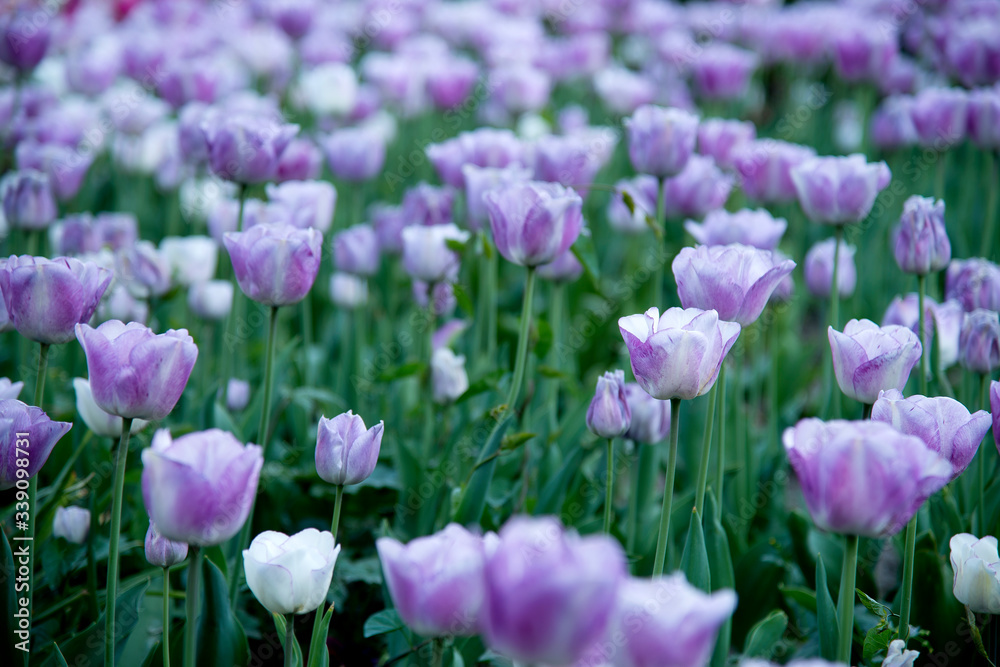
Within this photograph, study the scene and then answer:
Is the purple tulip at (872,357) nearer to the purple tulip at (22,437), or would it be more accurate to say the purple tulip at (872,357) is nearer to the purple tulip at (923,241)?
the purple tulip at (923,241)

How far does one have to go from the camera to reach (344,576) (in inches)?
64.3

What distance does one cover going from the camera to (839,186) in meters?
1.74

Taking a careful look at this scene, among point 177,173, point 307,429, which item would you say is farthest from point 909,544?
point 177,173

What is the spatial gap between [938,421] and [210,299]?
5.78 feet

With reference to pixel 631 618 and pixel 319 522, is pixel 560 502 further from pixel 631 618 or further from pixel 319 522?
pixel 631 618

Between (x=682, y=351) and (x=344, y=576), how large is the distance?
867 mm

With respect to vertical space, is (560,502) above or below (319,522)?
above

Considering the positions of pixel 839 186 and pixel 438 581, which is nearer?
pixel 438 581

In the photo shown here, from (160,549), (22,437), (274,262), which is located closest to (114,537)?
(160,549)

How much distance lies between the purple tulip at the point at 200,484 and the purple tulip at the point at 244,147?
97cm

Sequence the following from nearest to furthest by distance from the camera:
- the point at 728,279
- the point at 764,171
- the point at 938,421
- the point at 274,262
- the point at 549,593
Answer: the point at 549,593 → the point at 938,421 → the point at 728,279 → the point at 274,262 → the point at 764,171

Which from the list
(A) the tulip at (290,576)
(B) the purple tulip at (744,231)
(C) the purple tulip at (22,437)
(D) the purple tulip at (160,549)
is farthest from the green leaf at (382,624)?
(B) the purple tulip at (744,231)

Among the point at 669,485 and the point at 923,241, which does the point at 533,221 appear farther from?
the point at 923,241

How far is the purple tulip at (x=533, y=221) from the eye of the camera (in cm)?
142
